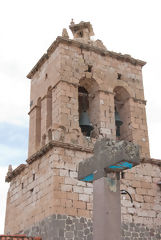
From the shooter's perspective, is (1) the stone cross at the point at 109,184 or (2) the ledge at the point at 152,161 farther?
(2) the ledge at the point at 152,161

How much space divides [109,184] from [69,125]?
18.3 feet

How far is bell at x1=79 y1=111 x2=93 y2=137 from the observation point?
435 inches

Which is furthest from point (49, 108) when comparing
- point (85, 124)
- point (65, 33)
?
point (65, 33)

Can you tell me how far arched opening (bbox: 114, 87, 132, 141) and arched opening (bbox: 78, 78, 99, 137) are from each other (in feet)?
2.54

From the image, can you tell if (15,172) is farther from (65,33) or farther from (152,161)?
(65,33)

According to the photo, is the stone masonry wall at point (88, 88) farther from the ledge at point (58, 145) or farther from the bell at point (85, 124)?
the ledge at point (58, 145)

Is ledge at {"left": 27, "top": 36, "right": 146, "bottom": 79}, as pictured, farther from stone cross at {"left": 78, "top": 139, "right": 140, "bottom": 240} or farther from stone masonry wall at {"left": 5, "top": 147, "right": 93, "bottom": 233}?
stone cross at {"left": 78, "top": 139, "right": 140, "bottom": 240}

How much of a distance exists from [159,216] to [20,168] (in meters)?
4.19

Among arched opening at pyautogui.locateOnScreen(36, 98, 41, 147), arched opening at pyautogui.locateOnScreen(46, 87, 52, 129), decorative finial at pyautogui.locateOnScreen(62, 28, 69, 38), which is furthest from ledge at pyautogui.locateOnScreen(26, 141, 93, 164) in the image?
decorative finial at pyautogui.locateOnScreen(62, 28, 69, 38)

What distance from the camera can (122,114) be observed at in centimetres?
1193

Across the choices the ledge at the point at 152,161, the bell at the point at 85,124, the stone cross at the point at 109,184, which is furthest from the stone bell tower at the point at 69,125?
the stone cross at the point at 109,184

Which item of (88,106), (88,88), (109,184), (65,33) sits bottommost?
(109,184)

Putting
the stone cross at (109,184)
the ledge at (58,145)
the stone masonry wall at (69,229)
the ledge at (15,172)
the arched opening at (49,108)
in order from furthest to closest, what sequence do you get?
the arched opening at (49,108) < the ledge at (15,172) < the ledge at (58,145) < the stone masonry wall at (69,229) < the stone cross at (109,184)

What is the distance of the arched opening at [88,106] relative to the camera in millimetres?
11109
